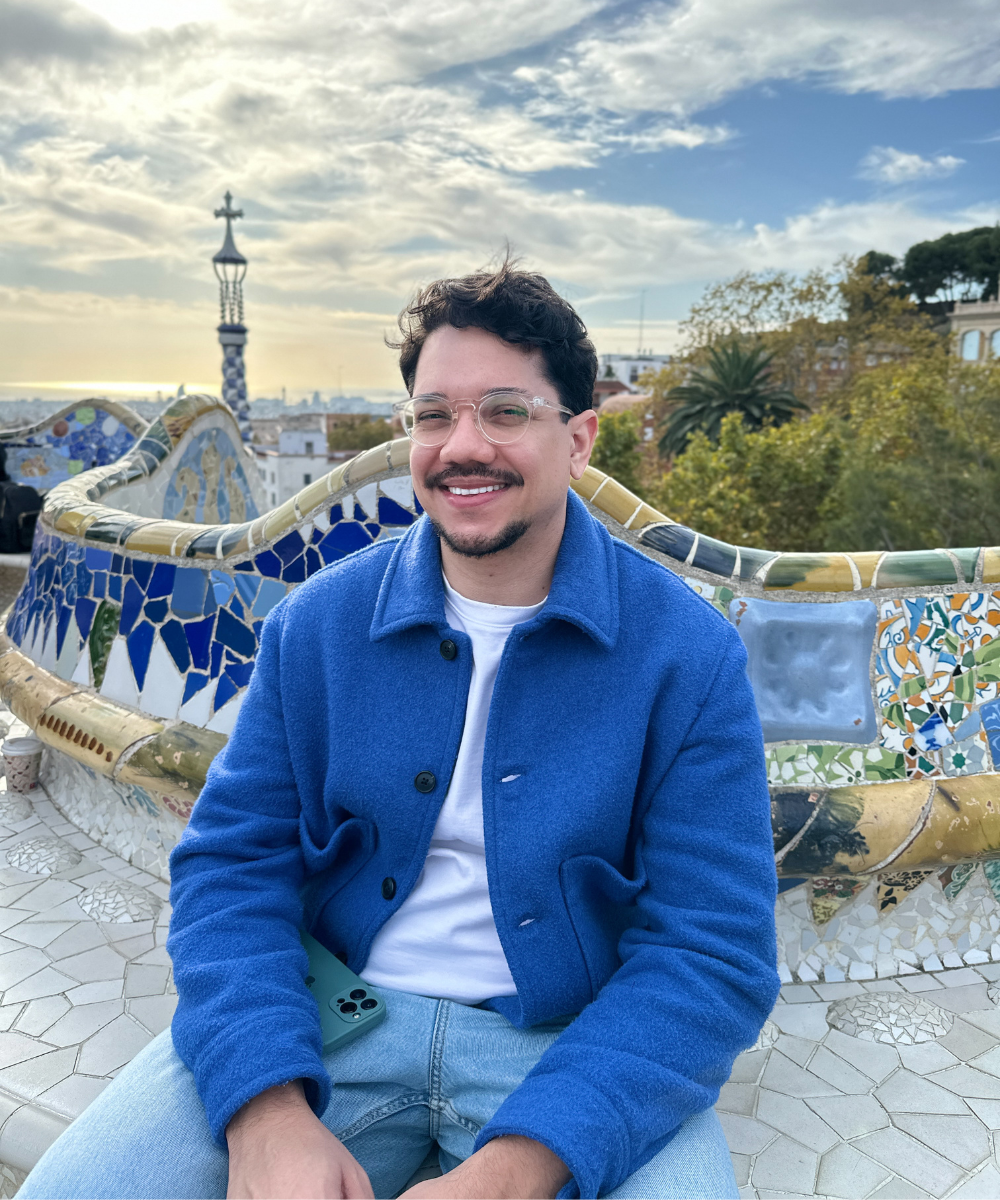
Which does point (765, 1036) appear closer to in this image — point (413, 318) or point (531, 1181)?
point (531, 1181)

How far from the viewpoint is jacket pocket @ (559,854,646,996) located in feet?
4.72

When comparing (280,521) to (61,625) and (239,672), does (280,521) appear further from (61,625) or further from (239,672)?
(61,625)

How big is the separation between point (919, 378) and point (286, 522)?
2374 cm

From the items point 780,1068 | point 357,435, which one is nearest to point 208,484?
point 780,1068

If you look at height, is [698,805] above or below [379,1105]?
above

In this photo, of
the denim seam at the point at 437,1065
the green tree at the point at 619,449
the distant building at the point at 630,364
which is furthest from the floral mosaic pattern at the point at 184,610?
the distant building at the point at 630,364

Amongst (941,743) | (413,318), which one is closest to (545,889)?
(413,318)

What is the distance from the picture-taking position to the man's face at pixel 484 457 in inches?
56.2

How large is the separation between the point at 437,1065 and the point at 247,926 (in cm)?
35

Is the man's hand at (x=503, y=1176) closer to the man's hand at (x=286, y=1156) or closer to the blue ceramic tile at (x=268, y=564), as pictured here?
the man's hand at (x=286, y=1156)

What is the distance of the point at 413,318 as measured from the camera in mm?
1485

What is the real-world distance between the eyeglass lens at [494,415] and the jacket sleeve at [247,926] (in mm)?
411

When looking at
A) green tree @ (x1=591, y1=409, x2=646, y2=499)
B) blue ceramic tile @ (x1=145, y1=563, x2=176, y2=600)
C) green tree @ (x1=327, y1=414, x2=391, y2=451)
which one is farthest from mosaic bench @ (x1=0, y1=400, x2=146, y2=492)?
green tree @ (x1=327, y1=414, x2=391, y2=451)

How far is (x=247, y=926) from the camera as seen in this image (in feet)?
4.74
